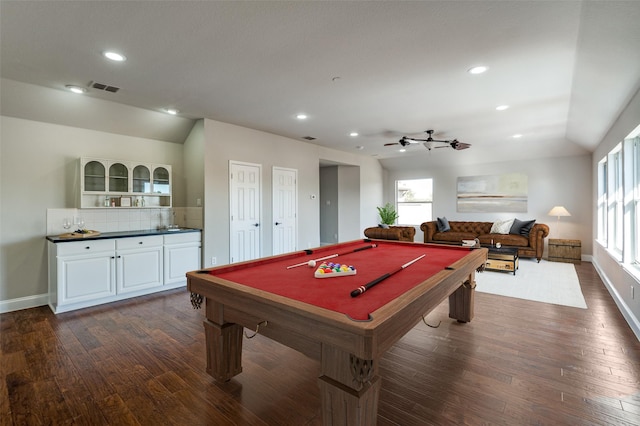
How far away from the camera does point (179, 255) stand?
14.6 ft

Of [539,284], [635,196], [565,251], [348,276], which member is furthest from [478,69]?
[565,251]

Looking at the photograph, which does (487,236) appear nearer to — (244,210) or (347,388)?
(244,210)

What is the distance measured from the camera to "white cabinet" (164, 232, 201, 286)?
435cm

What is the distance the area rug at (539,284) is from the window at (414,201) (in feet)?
10.8

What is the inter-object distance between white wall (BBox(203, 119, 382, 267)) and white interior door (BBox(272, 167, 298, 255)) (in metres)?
0.12

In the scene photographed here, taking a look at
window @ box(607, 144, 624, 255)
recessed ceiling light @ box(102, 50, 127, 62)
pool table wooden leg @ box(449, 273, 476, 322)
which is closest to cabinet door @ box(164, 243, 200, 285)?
recessed ceiling light @ box(102, 50, 127, 62)

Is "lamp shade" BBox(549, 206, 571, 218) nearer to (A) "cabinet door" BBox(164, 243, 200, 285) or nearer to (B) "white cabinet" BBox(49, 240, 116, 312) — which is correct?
(A) "cabinet door" BBox(164, 243, 200, 285)

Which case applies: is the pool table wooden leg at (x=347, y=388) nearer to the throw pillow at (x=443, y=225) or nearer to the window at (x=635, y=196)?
the window at (x=635, y=196)

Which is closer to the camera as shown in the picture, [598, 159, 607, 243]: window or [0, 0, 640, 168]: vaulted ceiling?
[0, 0, 640, 168]: vaulted ceiling

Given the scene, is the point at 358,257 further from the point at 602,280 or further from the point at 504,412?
the point at 602,280


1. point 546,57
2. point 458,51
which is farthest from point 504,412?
point 546,57

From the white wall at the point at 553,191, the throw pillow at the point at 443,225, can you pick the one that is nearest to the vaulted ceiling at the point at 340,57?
the white wall at the point at 553,191

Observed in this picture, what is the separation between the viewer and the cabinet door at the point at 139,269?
3.92 metres

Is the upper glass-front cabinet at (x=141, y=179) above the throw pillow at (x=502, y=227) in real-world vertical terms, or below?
above
